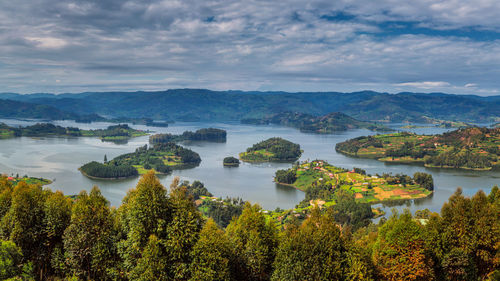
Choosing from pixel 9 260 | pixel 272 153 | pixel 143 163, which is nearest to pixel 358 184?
pixel 272 153

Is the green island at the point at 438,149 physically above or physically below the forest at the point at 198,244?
below

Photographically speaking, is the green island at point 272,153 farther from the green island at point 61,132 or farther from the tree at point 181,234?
the tree at point 181,234

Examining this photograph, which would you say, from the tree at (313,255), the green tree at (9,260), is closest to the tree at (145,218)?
the green tree at (9,260)

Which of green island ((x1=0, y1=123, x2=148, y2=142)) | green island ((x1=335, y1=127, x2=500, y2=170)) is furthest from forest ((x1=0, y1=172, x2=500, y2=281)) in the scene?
green island ((x1=0, y1=123, x2=148, y2=142))

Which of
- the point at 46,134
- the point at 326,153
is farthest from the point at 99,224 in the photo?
the point at 46,134

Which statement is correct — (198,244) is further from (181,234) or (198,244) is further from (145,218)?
(145,218)

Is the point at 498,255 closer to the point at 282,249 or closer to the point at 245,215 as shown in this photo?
the point at 282,249
